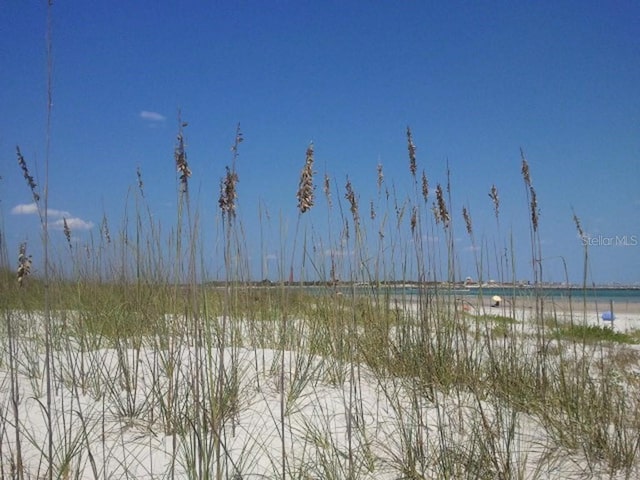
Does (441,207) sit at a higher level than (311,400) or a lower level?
higher

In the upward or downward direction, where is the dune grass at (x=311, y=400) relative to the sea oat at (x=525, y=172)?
downward

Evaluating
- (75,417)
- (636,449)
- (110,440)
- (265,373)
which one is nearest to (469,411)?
(636,449)

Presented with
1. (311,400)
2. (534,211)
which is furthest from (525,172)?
(311,400)

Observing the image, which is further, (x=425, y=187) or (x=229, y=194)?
(x=425, y=187)

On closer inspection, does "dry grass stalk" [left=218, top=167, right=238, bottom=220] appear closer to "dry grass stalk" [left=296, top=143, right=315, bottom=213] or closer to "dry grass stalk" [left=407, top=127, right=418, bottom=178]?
"dry grass stalk" [left=296, top=143, right=315, bottom=213]

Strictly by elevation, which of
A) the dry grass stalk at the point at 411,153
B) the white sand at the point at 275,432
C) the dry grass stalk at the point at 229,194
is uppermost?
the dry grass stalk at the point at 411,153

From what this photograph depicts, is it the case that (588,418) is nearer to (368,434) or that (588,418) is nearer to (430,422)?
(430,422)

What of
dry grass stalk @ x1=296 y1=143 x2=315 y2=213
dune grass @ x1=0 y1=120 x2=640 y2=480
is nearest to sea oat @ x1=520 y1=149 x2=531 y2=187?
dune grass @ x1=0 y1=120 x2=640 y2=480

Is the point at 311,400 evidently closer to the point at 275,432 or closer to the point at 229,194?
the point at 275,432

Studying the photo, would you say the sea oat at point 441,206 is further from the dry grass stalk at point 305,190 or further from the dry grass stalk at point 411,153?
the dry grass stalk at point 305,190

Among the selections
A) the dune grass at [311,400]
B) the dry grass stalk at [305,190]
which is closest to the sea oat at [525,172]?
the dune grass at [311,400]

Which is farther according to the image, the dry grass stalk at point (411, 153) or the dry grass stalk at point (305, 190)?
the dry grass stalk at point (411, 153)

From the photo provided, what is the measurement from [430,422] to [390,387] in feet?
1.10

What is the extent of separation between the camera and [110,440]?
6.64 ft
